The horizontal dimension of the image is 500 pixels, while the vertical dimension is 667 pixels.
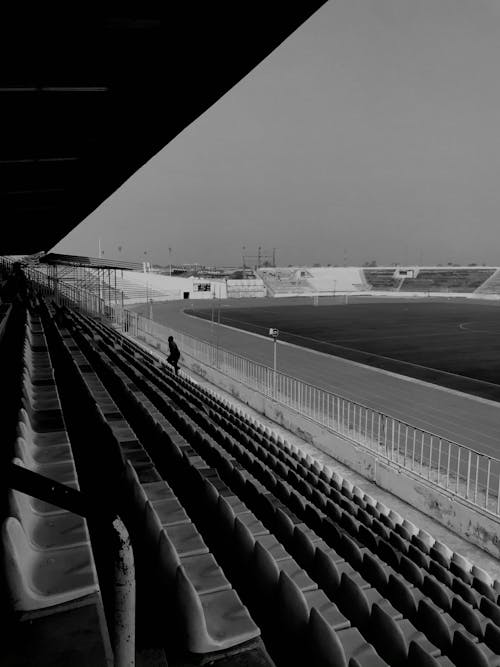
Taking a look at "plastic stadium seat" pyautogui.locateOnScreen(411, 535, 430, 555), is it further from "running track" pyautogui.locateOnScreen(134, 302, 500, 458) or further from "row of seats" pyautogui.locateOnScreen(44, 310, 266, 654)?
"running track" pyautogui.locateOnScreen(134, 302, 500, 458)

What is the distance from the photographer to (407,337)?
27297 mm

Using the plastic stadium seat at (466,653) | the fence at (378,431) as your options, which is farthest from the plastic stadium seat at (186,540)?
the fence at (378,431)

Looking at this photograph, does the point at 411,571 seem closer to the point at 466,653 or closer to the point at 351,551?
the point at 351,551

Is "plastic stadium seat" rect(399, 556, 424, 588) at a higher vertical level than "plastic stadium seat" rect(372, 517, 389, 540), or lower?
higher

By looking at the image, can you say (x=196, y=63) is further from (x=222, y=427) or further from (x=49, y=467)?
(x=222, y=427)

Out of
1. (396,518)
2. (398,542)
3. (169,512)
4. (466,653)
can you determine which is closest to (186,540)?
(169,512)

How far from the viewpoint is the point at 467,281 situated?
74812 millimetres

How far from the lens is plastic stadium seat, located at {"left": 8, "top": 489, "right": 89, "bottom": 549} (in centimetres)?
232

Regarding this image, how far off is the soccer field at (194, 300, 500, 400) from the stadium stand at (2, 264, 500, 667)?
10.5 metres

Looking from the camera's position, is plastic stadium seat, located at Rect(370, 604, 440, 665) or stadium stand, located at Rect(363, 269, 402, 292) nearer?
plastic stadium seat, located at Rect(370, 604, 440, 665)

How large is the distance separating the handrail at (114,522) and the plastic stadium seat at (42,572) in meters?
0.69

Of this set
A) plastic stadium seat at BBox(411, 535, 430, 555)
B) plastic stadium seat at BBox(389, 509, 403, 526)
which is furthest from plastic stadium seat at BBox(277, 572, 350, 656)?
plastic stadium seat at BBox(389, 509, 403, 526)

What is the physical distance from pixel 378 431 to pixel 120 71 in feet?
24.7

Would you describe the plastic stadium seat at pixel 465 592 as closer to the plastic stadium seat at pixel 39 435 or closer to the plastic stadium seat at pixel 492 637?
the plastic stadium seat at pixel 492 637
